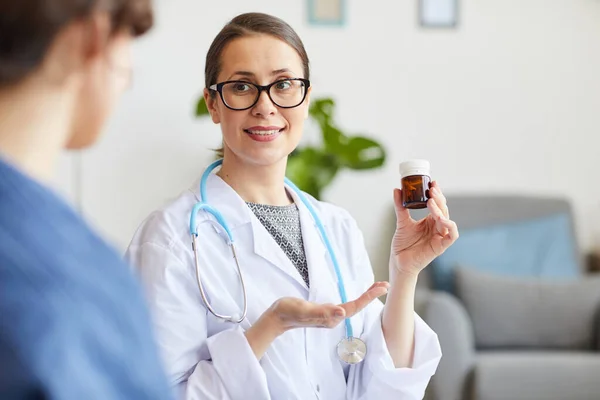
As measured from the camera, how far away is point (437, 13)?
435 cm

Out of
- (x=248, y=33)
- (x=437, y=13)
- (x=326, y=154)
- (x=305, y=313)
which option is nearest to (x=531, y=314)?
(x=326, y=154)

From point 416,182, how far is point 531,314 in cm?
225

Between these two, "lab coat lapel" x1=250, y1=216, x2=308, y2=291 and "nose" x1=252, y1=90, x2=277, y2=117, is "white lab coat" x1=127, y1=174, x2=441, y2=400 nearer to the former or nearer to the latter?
"lab coat lapel" x1=250, y1=216, x2=308, y2=291

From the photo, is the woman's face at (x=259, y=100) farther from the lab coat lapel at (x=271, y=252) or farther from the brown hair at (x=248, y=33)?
the lab coat lapel at (x=271, y=252)

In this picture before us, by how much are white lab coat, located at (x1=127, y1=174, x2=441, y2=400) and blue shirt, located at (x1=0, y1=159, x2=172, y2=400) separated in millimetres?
810

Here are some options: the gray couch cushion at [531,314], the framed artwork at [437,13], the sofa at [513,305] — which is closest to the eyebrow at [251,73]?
the sofa at [513,305]

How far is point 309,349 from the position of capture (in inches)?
63.8

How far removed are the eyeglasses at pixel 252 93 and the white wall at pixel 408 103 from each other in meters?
2.39

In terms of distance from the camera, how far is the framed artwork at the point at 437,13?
4.33 metres

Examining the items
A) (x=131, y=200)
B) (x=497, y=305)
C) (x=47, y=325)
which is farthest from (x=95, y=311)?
(x=131, y=200)

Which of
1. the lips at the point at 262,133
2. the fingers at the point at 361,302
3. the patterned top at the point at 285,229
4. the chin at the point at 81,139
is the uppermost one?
the chin at the point at 81,139

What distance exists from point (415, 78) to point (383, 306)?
2.73 metres

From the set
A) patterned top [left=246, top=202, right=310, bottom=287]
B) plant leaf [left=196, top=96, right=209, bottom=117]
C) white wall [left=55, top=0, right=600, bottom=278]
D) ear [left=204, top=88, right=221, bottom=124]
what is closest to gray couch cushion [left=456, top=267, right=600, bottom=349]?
white wall [left=55, top=0, right=600, bottom=278]

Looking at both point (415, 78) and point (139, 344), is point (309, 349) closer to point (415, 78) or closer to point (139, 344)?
point (139, 344)
